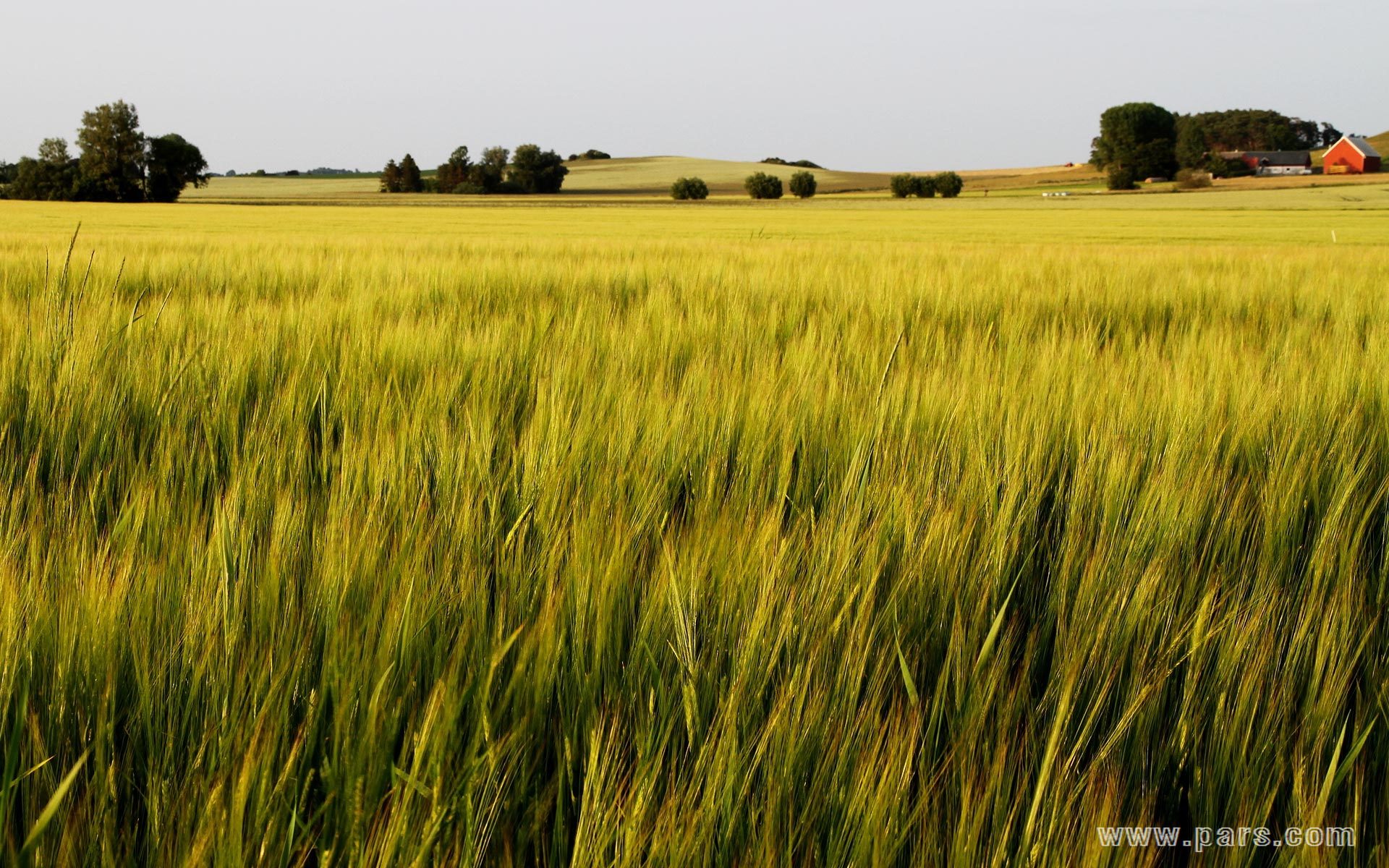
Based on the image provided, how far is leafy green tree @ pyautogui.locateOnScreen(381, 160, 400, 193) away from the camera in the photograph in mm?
59531

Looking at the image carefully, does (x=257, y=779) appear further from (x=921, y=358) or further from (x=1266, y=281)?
(x=1266, y=281)

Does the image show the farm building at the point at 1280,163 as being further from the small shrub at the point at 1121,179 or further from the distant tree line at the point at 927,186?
the distant tree line at the point at 927,186

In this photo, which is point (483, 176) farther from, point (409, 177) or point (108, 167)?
point (108, 167)

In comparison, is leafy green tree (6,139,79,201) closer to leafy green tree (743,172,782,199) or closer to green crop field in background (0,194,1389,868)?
leafy green tree (743,172,782,199)

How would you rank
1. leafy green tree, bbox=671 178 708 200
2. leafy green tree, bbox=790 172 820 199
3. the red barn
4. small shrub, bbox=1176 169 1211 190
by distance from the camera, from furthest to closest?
the red barn
leafy green tree, bbox=790 172 820 199
small shrub, bbox=1176 169 1211 190
leafy green tree, bbox=671 178 708 200

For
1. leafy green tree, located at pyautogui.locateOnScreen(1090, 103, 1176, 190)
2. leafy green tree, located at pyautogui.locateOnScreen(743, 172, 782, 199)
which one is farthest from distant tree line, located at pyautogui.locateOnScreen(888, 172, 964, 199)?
leafy green tree, located at pyautogui.locateOnScreen(1090, 103, 1176, 190)

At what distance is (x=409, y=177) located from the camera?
59.5m

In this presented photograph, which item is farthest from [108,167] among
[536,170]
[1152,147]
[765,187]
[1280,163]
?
[1280,163]

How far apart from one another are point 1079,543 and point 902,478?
0.73 feet

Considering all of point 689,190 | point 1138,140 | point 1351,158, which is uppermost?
point 1138,140

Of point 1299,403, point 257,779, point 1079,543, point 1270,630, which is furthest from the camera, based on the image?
point 1299,403

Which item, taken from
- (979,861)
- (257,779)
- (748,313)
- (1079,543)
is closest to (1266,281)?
(748,313)

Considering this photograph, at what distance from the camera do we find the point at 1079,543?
3.60ft

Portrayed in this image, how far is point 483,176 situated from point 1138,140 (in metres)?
52.7
